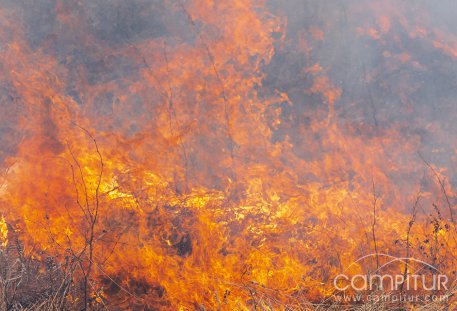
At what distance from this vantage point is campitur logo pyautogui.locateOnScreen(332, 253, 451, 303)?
13.4 feet

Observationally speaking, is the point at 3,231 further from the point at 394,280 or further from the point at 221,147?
the point at 394,280

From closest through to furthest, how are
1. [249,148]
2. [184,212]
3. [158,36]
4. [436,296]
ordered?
[436,296], [184,212], [249,148], [158,36]

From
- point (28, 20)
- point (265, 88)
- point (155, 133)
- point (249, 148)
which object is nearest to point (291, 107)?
point (265, 88)

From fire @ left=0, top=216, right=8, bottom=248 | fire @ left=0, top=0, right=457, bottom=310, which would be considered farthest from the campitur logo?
fire @ left=0, top=216, right=8, bottom=248

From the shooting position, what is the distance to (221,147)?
4672 mm

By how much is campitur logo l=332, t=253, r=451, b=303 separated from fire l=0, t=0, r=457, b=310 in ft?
0.25

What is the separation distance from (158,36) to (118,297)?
344 cm

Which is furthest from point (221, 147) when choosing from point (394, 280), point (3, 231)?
point (3, 231)

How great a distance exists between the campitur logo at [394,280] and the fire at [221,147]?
78 millimetres

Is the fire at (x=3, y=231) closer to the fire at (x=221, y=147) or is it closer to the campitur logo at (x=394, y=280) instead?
the fire at (x=221, y=147)

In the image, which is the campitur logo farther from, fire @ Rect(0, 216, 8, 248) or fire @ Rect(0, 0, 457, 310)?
fire @ Rect(0, 216, 8, 248)

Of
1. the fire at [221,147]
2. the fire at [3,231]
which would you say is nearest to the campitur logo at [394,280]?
the fire at [221,147]

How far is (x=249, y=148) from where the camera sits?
4664mm

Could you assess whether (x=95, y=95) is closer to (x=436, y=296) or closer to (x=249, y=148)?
(x=249, y=148)
